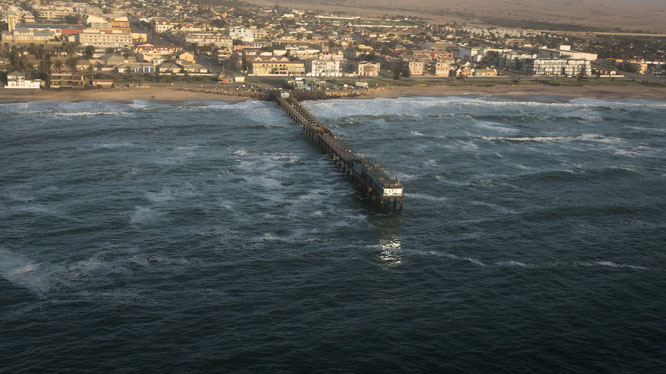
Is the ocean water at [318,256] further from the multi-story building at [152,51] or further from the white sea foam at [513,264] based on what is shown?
the multi-story building at [152,51]

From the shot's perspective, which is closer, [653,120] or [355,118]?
[355,118]

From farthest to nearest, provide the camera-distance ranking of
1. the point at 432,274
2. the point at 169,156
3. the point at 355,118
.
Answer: the point at 355,118 < the point at 169,156 < the point at 432,274

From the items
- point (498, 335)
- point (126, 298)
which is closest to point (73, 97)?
point (126, 298)

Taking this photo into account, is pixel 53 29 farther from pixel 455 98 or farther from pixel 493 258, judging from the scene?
pixel 493 258

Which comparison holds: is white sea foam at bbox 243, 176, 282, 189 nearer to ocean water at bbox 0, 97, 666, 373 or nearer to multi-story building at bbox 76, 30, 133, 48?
ocean water at bbox 0, 97, 666, 373

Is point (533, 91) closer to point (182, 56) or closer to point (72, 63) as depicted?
point (182, 56)

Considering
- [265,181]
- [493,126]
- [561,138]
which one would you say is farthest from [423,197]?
[493,126]

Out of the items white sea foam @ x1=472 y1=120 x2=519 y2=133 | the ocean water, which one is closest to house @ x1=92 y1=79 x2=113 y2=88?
the ocean water

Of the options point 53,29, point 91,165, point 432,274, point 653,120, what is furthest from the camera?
point 53,29
